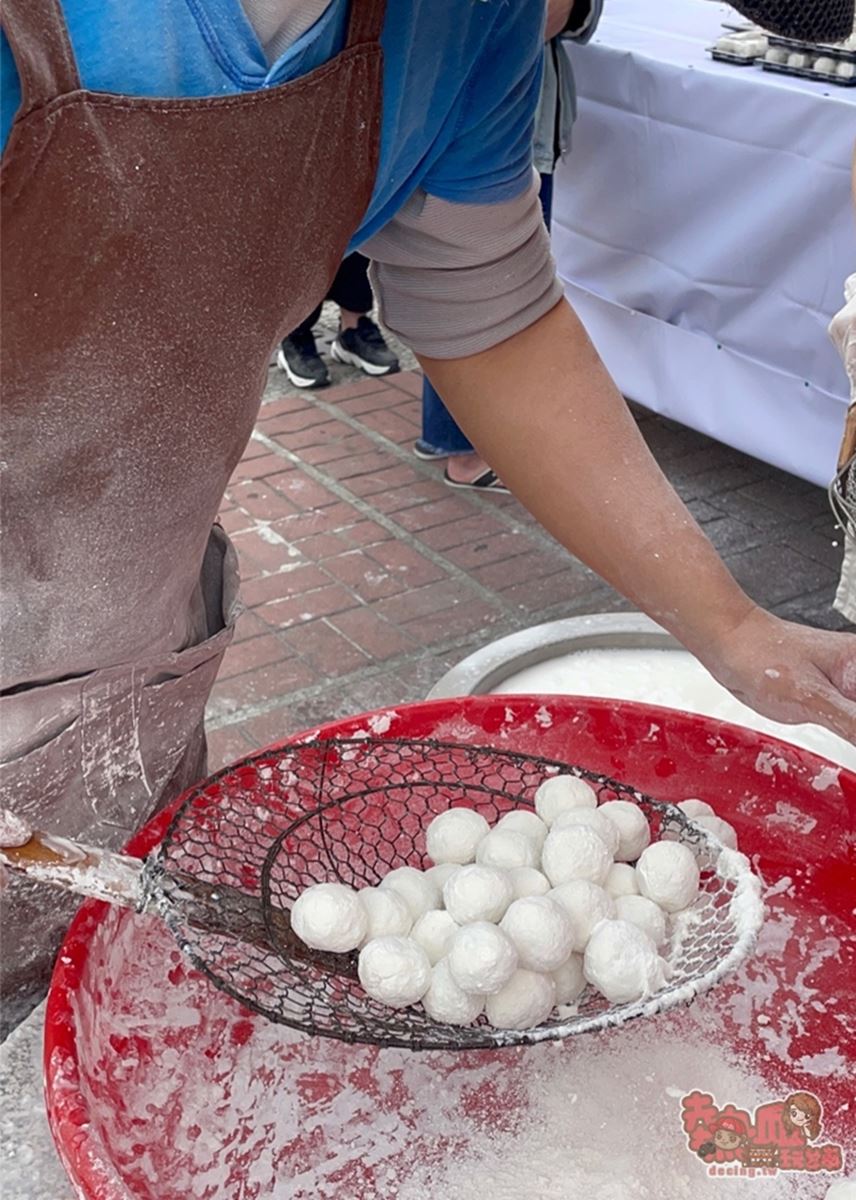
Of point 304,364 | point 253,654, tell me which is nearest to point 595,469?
point 253,654

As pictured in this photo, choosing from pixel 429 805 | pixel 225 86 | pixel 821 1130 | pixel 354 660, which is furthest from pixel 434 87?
pixel 354 660

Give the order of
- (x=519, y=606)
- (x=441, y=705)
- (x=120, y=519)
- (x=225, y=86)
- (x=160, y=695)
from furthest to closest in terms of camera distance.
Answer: (x=519, y=606)
(x=441, y=705)
(x=160, y=695)
(x=120, y=519)
(x=225, y=86)

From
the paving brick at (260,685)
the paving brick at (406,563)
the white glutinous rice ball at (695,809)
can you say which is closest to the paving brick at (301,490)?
the paving brick at (406,563)

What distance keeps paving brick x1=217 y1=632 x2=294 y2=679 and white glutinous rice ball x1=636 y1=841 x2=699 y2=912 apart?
190 centimetres

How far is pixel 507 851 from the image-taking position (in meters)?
1.15

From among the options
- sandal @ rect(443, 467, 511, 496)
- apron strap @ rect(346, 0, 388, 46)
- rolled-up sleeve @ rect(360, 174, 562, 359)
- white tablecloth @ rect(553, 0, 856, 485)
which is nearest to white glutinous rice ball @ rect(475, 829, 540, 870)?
rolled-up sleeve @ rect(360, 174, 562, 359)

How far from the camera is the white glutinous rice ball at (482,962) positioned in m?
0.96

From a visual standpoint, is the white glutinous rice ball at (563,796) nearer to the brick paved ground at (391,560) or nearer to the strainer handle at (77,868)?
the strainer handle at (77,868)

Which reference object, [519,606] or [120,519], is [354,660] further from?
[120,519]

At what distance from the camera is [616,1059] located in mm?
1191

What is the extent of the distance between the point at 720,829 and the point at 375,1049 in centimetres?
41

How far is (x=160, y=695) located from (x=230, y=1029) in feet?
1.10

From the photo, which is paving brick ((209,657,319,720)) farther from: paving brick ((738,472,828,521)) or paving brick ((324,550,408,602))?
paving brick ((738,472,828,521))

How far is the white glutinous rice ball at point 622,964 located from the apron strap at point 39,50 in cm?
76
